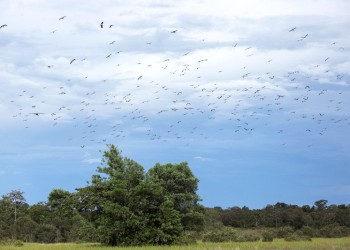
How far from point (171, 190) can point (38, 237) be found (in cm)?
2052

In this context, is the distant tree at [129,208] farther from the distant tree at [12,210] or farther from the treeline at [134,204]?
the distant tree at [12,210]

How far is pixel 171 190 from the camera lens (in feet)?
157

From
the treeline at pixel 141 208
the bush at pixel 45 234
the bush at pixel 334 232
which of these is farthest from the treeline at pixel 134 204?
the bush at pixel 334 232

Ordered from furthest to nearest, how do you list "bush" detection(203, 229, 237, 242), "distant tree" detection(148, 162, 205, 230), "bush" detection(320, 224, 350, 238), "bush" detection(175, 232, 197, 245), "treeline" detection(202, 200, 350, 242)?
"treeline" detection(202, 200, 350, 242) < "bush" detection(320, 224, 350, 238) < "bush" detection(203, 229, 237, 242) < "distant tree" detection(148, 162, 205, 230) < "bush" detection(175, 232, 197, 245)

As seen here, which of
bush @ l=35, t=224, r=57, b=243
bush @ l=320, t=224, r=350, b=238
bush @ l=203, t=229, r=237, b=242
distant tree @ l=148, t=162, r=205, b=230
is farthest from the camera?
bush @ l=35, t=224, r=57, b=243

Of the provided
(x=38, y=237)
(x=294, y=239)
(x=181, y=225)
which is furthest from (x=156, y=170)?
(x=38, y=237)

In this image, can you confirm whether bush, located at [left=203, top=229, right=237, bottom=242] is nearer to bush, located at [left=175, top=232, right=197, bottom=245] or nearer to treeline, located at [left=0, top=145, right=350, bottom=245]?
treeline, located at [left=0, top=145, right=350, bottom=245]

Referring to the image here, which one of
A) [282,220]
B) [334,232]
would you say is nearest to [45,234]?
[334,232]

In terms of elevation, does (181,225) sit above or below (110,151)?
below

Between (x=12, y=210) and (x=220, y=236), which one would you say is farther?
(x=12, y=210)

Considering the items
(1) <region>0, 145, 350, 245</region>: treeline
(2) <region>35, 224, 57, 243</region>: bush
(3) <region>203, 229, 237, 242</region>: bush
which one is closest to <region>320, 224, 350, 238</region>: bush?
(1) <region>0, 145, 350, 245</region>: treeline

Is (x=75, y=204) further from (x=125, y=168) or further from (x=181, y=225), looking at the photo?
(x=181, y=225)

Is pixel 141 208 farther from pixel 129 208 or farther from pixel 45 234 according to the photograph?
pixel 45 234

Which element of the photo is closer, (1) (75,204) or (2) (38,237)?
(1) (75,204)
